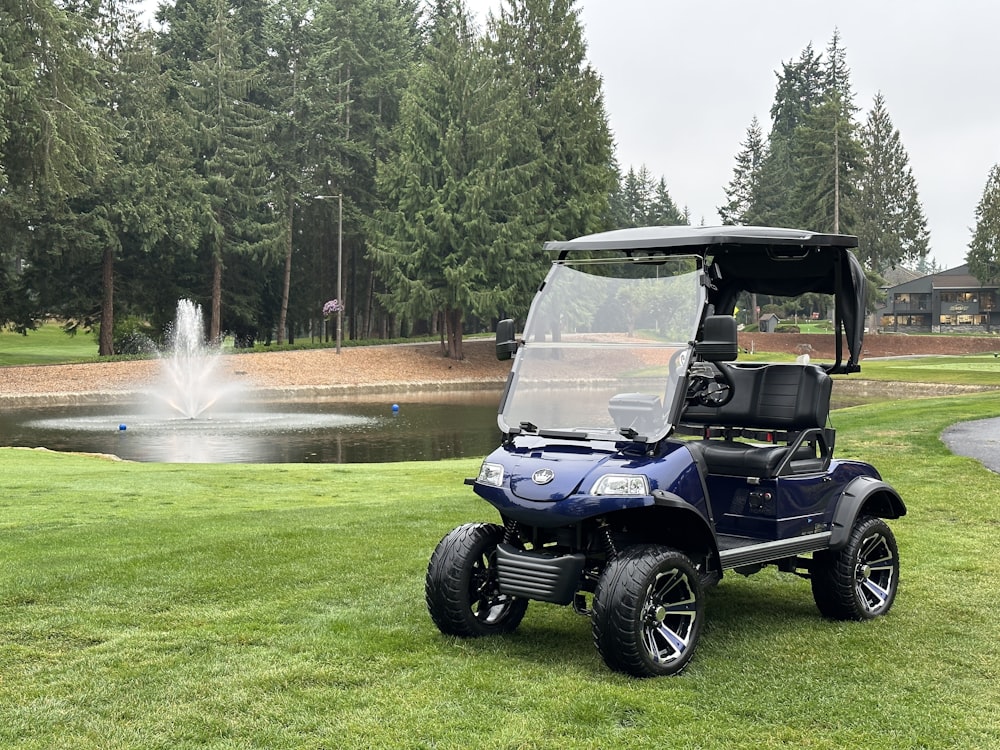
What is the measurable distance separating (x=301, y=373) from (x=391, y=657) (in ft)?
131

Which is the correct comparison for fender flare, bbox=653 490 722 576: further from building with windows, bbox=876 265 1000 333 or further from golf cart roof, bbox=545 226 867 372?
building with windows, bbox=876 265 1000 333

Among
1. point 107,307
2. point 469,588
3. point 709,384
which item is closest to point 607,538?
point 469,588

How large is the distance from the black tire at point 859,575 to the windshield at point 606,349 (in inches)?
72.4

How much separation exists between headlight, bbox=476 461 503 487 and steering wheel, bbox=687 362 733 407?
1252 mm

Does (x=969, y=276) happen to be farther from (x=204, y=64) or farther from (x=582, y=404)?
(x=582, y=404)

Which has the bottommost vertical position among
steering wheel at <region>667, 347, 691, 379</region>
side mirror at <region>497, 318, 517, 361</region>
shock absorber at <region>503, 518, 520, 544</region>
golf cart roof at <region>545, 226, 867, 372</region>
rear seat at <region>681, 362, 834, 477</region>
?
shock absorber at <region>503, 518, 520, 544</region>

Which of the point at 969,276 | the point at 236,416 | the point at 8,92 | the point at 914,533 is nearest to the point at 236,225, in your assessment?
the point at 8,92

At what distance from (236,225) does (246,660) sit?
5384 cm

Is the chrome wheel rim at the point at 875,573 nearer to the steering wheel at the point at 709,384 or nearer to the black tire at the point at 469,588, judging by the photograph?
the steering wheel at the point at 709,384

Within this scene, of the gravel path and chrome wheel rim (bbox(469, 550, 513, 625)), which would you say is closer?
chrome wheel rim (bbox(469, 550, 513, 625))

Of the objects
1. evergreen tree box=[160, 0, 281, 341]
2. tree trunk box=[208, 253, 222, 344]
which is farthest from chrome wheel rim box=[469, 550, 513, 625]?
tree trunk box=[208, 253, 222, 344]

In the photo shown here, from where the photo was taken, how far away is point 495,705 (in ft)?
18.5

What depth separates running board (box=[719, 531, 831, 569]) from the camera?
6639 mm

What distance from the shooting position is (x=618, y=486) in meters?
6.01
